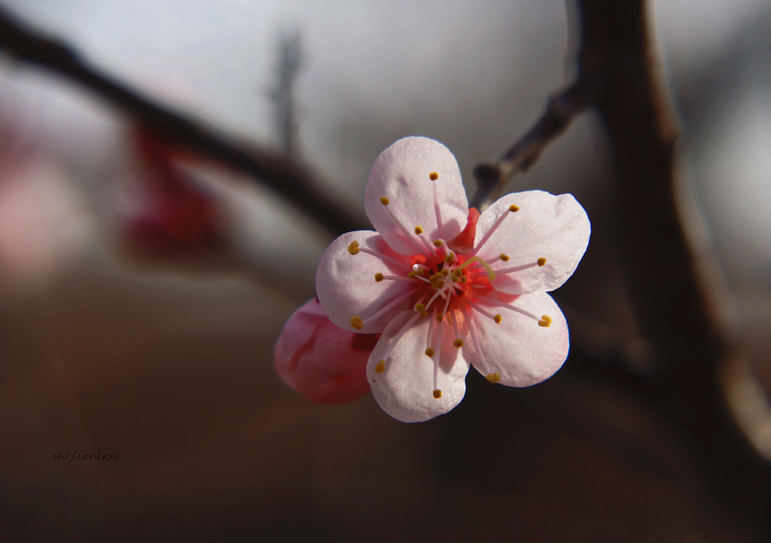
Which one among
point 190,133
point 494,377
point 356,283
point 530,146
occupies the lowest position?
point 494,377

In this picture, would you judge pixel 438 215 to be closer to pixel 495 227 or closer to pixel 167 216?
pixel 495 227

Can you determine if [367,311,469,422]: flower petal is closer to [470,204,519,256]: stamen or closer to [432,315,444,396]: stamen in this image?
[432,315,444,396]: stamen

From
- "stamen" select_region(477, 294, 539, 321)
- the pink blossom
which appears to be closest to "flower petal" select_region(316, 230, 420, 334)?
the pink blossom

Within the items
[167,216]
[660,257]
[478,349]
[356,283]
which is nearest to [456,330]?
[478,349]

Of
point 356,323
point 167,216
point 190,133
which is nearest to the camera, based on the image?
point 356,323

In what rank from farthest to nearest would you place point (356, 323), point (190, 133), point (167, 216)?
point (167, 216) → point (190, 133) → point (356, 323)
